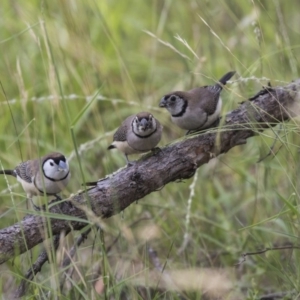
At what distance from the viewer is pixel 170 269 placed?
3666 millimetres

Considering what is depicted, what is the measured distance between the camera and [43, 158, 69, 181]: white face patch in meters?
3.46

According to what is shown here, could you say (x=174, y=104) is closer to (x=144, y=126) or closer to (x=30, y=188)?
(x=144, y=126)

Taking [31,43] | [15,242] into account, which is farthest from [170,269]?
[31,43]

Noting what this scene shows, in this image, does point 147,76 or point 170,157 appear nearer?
point 170,157

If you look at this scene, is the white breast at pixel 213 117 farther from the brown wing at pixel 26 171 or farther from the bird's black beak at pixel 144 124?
the brown wing at pixel 26 171

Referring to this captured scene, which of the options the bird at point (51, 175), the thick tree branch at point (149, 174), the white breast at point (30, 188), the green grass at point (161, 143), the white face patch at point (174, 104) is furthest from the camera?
the white face patch at point (174, 104)

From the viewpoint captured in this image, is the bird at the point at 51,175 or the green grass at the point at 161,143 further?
the bird at the point at 51,175

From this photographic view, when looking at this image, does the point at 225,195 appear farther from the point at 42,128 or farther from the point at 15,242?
the point at 15,242

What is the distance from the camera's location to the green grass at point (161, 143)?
3305 millimetres

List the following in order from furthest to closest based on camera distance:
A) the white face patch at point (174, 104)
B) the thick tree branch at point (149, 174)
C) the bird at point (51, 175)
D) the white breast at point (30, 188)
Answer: the white face patch at point (174, 104), the white breast at point (30, 188), the bird at point (51, 175), the thick tree branch at point (149, 174)

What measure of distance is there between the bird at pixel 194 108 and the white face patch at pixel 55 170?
64cm

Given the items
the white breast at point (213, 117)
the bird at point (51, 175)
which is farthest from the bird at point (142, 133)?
the bird at point (51, 175)

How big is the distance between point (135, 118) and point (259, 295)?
3.57ft

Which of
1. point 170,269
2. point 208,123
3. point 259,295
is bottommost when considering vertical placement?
point 259,295
